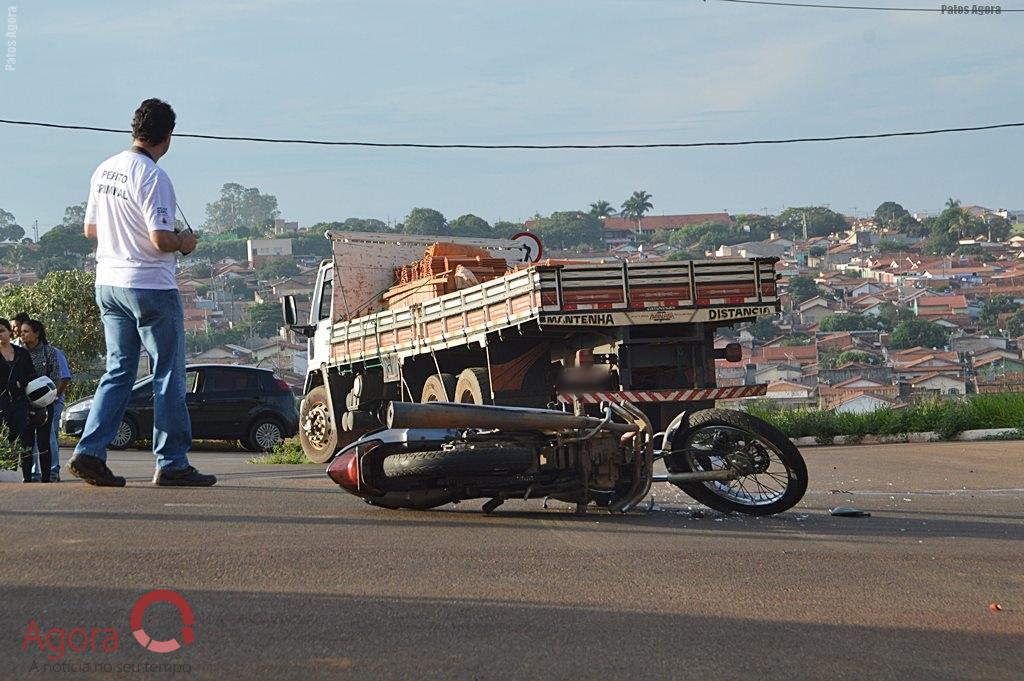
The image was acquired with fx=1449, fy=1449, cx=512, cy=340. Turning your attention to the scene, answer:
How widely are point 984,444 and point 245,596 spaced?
14.1 meters

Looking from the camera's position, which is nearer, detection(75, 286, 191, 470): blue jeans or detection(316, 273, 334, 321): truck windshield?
detection(75, 286, 191, 470): blue jeans

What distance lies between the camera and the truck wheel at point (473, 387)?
55.9 feet

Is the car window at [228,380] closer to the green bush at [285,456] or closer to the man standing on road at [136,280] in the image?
the green bush at [285,456]

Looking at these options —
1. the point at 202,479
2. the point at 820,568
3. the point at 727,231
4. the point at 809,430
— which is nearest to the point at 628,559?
the point at 820,568

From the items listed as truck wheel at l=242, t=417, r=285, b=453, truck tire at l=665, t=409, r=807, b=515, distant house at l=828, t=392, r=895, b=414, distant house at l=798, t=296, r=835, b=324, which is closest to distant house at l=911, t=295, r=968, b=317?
distant house at l=798, t=296, r=835, b=324

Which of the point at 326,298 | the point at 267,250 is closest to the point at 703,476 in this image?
the point at 326,298

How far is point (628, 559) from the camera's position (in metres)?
6.23

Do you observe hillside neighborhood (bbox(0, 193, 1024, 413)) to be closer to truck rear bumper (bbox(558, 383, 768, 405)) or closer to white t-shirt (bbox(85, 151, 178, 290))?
truck rear bumper (bbox(558, 383, 768, 405))

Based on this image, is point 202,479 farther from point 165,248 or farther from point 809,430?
point 809,430

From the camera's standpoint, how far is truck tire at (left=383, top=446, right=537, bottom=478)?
7.24 meters

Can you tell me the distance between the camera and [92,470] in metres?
8.07

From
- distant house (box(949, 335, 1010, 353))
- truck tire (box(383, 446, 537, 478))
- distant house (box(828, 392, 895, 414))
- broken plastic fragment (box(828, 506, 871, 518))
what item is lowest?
broken plastic fragment (box(828, 506, 871, 518))

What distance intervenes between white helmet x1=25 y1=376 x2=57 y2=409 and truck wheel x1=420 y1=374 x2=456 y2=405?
21.8 feet

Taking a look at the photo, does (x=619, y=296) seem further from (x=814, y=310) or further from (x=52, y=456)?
(x=814, y=310)
